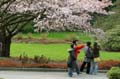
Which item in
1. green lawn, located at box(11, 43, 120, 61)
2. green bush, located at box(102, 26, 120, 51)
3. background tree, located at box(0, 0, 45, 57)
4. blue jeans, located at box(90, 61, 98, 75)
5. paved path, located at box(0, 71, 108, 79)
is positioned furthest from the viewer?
green bush, located at box(102, 26, 120, 51)

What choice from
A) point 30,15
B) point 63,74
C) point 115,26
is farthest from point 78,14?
point 115,26

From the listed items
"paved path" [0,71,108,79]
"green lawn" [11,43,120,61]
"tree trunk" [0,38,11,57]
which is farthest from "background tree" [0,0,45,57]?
"paved path" [0,71,108,79]

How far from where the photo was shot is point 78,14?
28.9 metres

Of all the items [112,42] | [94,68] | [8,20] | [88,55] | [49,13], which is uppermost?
[49,13]

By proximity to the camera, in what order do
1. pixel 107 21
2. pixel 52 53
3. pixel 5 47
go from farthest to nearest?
pixel 107 21, pixel 52 53, pixel 5 47

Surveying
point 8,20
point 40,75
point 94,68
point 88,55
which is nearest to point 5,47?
point 8,20

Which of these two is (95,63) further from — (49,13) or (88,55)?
(49,13)

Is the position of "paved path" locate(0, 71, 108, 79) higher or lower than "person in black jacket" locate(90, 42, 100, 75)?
lower

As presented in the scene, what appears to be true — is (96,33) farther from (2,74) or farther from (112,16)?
(112,16)

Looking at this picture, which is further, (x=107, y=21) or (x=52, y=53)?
(x=107, y=21)

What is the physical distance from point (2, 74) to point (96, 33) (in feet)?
25.5

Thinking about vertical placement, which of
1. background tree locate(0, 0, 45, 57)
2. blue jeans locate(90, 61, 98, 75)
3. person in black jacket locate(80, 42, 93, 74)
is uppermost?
background tree locate(0, 0, 45, 57)

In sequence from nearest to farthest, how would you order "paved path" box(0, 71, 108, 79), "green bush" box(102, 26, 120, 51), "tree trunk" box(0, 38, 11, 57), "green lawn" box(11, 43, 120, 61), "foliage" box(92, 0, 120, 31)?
"paved path" box(0, 71, 108, 79)
"tree trunk" box(0, 38, 11, 57)
"green lawn" box(11, 43, 120, 61)
"green bush" box(102, 26, 120, 51)
"foliage" box(92, 0, 120, 31)

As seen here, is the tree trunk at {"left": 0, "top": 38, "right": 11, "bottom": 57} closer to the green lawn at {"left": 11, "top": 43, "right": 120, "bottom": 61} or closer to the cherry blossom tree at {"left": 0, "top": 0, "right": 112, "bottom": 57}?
the cherry blossom tree at {"left": 0, "top": 0, "right": 112, "bottom": 57}
